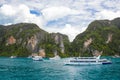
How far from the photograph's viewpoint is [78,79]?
86188 millimetres

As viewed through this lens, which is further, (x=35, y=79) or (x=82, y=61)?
(x=82, y=61)

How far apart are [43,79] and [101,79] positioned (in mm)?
19476

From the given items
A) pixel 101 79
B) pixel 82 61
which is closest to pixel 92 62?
pixel 82 61

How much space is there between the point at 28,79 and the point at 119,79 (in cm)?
3026

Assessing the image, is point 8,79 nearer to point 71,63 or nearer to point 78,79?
point 78,79

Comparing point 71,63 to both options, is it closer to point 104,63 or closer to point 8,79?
point 104,63

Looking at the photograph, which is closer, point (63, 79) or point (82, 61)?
point (63, 79)

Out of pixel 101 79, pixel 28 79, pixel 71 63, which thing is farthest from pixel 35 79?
pixel 71 63

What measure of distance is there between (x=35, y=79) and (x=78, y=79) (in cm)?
1441

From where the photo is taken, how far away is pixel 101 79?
86.4m

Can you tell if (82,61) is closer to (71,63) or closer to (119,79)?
(71,63)

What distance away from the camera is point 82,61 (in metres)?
172

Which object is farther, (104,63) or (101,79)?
(104,63)

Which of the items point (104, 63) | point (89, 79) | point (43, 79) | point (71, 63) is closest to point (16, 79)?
point (43, 79)
